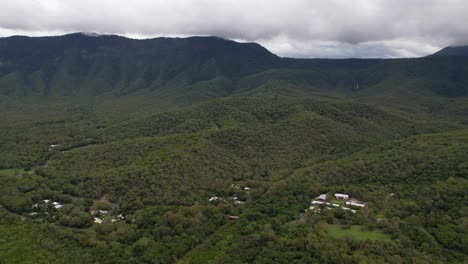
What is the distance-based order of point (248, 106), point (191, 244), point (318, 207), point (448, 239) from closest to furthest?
1. point (448, 239)
2. point (191, 244)
3. point (318, 207)
4. point (248, 106)

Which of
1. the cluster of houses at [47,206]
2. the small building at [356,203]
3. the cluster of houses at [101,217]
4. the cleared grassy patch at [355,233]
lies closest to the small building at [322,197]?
the small building at [356,203]

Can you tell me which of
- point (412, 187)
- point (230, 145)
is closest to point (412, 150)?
point (412, 187)

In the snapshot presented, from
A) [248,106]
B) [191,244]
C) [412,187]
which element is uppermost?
[248,106]

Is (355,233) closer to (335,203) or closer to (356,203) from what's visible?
(335,203)

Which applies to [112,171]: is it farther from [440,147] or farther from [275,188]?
[440,147]

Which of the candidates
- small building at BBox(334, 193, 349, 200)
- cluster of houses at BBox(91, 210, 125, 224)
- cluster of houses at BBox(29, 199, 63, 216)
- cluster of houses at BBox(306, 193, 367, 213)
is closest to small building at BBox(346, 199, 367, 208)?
cluster of houses at BBox(306, 193, 367, 213)

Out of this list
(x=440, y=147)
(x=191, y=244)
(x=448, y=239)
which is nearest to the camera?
(x=448, y=239)

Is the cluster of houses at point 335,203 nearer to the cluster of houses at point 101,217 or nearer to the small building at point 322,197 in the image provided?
the small building at point 322,197
